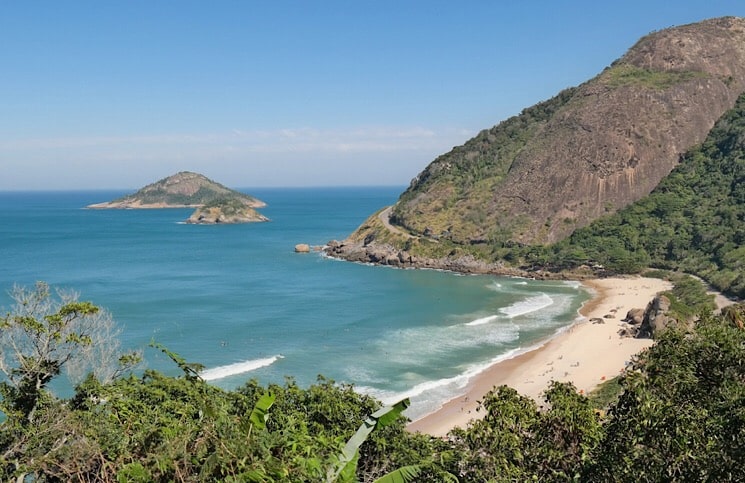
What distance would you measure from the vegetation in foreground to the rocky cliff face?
81122mm

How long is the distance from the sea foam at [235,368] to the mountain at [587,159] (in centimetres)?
5447

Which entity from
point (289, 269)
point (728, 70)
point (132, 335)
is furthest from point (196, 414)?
point (728, 70)

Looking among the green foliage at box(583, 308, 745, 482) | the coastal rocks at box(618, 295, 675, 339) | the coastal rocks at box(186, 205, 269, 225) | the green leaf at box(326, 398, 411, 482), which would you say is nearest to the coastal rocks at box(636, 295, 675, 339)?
the coastal rocks at box(618, 295, 675, 339)

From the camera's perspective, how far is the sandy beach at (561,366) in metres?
33.9

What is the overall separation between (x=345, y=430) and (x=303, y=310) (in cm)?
4348

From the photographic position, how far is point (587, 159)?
10181cm

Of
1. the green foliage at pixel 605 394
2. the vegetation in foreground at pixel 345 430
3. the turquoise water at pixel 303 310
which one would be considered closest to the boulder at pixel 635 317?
the turquoise water at pixel 303 310

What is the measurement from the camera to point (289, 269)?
87312 millimetres

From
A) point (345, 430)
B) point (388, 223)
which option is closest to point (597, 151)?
point (388, 223)

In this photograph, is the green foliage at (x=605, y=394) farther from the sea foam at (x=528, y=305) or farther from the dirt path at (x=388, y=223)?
the dirt path at (x=388, y=223)

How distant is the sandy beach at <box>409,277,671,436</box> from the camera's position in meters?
33.9

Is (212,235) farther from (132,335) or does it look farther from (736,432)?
(736,432)

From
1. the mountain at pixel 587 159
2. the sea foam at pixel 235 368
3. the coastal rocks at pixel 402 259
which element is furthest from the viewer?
the mountain at pixel 587 159

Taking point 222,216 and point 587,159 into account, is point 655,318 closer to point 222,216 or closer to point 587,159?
point 587,159
